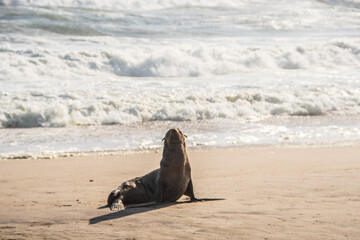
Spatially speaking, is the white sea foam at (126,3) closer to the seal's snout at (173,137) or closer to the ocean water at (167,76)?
the ocean water at (167,76)

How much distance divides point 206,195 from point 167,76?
1256 cm

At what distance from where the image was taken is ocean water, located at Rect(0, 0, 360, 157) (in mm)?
11383

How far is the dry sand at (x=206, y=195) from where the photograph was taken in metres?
4.32

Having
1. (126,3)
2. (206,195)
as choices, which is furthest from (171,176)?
(126,3)

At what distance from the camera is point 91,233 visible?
14.1ft

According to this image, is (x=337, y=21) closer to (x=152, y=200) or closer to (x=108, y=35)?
(x=108, y=35)

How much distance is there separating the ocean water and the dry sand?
141 centimetres

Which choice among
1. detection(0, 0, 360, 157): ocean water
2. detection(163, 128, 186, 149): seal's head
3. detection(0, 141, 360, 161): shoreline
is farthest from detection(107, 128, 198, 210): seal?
detection(0, 0, 360, 157): ocean water

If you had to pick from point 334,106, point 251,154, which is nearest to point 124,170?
point 251,154

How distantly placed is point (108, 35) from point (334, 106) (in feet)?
41.1

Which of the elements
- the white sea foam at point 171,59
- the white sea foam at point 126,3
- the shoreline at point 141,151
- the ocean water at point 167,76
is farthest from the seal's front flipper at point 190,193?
the white sea foam at point 126,3

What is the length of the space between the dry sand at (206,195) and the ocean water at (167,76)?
A: 1.41m

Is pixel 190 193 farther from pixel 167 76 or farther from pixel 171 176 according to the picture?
pixel 167 76

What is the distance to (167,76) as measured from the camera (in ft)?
60.4
